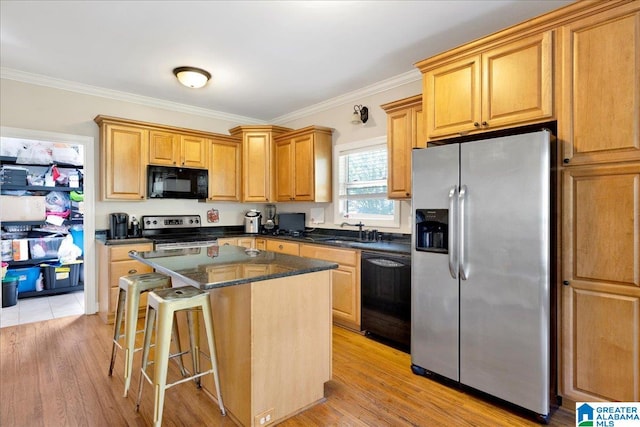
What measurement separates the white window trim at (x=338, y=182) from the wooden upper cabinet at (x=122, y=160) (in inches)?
91.8

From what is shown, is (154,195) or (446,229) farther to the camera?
(154,195)

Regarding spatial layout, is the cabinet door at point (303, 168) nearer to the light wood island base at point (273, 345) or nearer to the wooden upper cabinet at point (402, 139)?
the wooden upper cabinet at point (402, 139)

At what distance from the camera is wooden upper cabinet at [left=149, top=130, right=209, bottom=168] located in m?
4.16

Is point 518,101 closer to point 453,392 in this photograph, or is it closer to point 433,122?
point 433,122

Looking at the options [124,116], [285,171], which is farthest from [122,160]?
[285,171]

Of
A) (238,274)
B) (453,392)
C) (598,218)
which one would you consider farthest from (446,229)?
(238,274)

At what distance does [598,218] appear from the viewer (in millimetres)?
1941

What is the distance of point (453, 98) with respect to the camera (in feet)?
8.22

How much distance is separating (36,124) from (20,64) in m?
0.61

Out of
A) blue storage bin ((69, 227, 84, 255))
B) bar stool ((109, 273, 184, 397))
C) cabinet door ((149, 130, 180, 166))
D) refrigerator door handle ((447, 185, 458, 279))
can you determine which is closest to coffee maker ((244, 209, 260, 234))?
cabinet door ((149, 130, 180, 166))

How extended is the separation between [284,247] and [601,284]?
307 centimetres

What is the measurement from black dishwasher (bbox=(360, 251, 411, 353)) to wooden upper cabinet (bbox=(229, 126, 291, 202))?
2.21 meters

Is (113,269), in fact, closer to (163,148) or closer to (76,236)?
(163,148)

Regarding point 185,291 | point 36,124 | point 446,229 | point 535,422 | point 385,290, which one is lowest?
point 535,422
